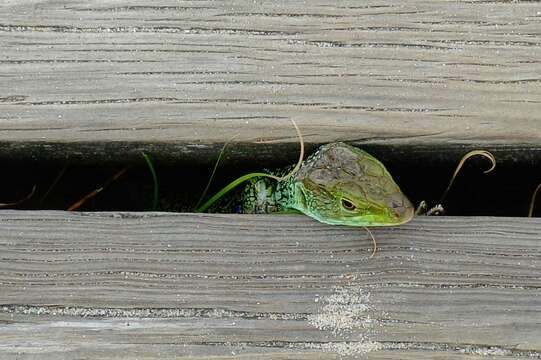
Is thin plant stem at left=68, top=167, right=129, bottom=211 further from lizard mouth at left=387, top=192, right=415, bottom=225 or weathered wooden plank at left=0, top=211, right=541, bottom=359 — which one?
lizard mouth at left=387, top=192, right=415, bottom=225

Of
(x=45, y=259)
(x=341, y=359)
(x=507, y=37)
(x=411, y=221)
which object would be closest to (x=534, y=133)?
(x=507, y=37)

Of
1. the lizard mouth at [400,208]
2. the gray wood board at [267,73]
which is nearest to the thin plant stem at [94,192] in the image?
the gray wood board at [267,73]

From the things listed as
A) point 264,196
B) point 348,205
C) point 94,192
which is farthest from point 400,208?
point 94,192

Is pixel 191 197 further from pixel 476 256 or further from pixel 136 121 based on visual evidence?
pixel 476 256

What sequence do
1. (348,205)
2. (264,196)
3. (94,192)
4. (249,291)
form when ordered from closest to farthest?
1. (249,291)
2. (348,205)
3. (94,192)
4. (264,196)

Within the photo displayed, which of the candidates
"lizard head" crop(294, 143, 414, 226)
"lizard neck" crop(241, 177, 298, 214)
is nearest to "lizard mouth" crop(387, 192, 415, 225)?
"lizard head" crop(294, 143, 414, 226)

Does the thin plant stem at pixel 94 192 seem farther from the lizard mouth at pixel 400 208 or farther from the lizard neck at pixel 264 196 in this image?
the lizard mouth at pixel 400 208

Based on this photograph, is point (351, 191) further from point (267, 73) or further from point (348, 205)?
point (267, 73)
